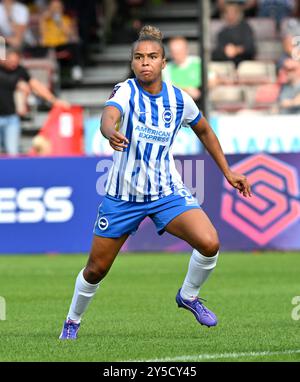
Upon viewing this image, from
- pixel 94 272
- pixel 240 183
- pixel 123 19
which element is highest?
pixel 240 183

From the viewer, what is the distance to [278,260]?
15.6 m

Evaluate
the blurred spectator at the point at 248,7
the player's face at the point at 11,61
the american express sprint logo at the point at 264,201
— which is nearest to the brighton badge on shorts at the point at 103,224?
the american express sprint logo at the point at 264,201

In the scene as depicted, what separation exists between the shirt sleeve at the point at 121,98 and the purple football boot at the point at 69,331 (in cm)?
162

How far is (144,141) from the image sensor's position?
28.0 feet

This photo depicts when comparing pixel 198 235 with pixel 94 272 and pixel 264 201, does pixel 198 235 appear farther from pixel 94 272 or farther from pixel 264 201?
pixel 264 201

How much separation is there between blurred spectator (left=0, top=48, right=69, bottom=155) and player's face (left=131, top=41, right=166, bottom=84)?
1116cm

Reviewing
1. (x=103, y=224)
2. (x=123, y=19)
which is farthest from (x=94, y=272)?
(x=123, y=19)

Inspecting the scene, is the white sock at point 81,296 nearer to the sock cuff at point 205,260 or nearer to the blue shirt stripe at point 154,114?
the sock cuff at point 205,260

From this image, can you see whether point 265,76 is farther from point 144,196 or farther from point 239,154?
point 144,196

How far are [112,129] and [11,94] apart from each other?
1198 cm

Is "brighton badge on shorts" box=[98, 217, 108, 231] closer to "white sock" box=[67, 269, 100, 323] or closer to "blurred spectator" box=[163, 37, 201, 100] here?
"white sock" box=[67, 269, 100, 323]

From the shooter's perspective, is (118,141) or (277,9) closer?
(118,141)
